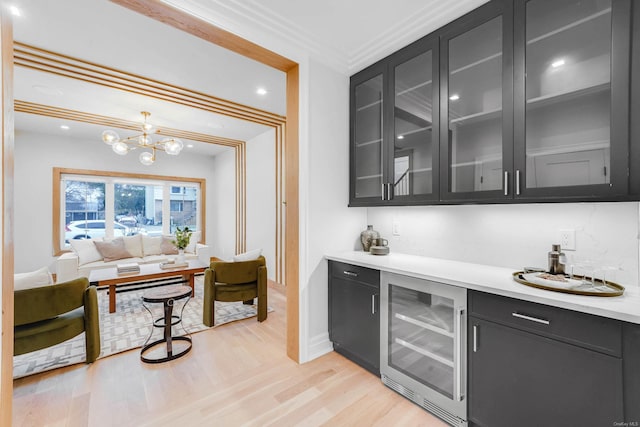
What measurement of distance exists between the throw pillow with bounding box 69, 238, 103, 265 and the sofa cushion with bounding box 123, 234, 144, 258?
1.49 ft

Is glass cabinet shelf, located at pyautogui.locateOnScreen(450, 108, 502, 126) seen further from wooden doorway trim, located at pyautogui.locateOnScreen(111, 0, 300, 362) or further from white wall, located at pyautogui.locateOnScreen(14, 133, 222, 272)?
white wall, located at pyautogui.locateOnScreen(14, 133, 222, 272)

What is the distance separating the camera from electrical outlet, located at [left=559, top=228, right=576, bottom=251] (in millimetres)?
1677

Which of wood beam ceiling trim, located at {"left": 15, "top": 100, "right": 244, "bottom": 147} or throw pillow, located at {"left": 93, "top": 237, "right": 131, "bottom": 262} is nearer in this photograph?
wood beam ceiling trim, located at {"left": 15, "top": 100, "right": 244, "bottom": 147}

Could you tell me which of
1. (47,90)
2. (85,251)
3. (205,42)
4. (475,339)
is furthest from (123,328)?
(475,339)

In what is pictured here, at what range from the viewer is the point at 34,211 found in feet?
16.5

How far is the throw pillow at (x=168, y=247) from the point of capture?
5.54 m

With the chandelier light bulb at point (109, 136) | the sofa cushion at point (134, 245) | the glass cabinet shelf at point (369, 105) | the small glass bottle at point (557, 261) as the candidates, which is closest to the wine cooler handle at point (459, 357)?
the small glass bottle at point (557, 261)

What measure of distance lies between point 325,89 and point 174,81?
187cm

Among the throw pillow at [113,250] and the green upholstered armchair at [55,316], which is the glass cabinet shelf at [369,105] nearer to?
the green upholstered armchair at [55,316]

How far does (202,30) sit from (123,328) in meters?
3.16

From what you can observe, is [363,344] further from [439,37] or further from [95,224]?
[95,224]

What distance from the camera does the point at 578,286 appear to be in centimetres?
137

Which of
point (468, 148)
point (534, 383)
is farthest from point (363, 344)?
point (468, 148)

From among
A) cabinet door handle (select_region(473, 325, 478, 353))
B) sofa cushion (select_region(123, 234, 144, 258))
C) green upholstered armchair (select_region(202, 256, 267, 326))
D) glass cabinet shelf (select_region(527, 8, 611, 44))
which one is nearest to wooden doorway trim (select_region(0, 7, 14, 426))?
cabinet door handle (select_region(473, 325, 478, 353))
